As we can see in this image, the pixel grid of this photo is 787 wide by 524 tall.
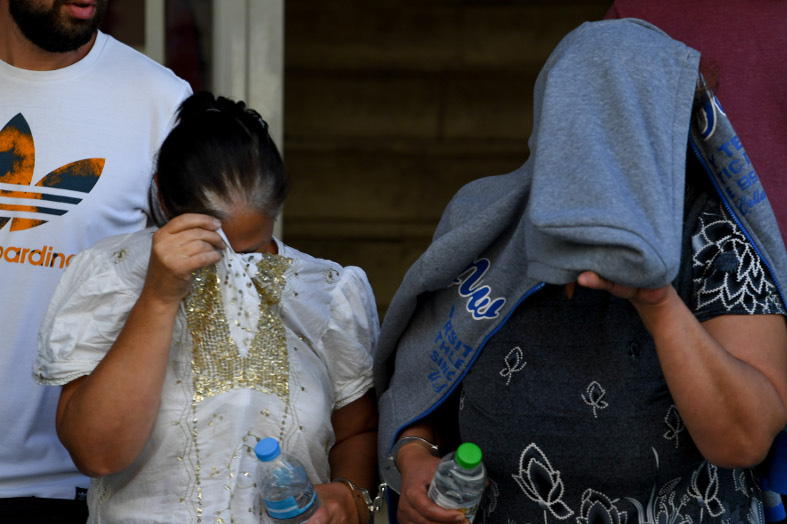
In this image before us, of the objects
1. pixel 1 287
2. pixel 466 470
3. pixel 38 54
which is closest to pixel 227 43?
pixel 38 54

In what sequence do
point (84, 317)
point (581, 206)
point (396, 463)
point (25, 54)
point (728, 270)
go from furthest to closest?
1. point (25, 54)
2. point (396, 463)
3. point (84, 317)
4. point (728, 270)
5. point (581, 206)

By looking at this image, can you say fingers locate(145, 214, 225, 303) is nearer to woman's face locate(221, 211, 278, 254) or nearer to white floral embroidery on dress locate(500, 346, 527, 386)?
woman's face locate(221, 211, 278, 254)

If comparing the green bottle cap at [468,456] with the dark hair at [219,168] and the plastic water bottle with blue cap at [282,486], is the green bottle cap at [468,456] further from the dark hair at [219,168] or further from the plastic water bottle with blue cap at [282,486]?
the dark hair at [219,168]

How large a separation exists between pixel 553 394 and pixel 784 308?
1.25 ft

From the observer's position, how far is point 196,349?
1703mm

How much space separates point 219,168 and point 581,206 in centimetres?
65

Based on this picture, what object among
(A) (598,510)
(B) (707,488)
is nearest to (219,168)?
(A) (598,510)

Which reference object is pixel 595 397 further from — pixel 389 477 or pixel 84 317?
pixel 84 317

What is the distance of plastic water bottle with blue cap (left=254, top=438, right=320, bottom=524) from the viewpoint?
5.15 ft

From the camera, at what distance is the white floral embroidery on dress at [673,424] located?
5.11ft

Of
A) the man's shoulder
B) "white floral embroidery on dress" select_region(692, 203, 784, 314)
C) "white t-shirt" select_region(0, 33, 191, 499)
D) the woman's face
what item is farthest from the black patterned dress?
the man's shoulder

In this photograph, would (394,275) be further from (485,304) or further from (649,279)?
(649,279)

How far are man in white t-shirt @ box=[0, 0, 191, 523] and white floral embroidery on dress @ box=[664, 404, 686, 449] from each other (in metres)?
1.17

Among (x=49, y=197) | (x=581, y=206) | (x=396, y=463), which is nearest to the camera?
(x=581, y=206)
